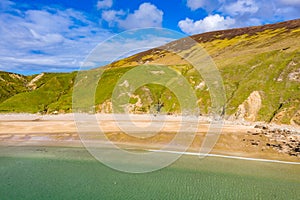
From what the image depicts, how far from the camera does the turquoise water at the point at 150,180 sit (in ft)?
72.2

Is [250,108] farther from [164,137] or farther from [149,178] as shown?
[149,178]

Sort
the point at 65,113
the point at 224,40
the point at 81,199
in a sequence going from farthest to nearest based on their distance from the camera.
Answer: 1. the point at 224,40
2. the point at 65,113
3. the point at 81,199

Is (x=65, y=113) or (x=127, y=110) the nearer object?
(x=127, y=110)

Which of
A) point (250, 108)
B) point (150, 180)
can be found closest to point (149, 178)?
point (150, 180)

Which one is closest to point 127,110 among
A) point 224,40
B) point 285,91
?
point 285,91

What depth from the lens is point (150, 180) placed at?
83.1 ft

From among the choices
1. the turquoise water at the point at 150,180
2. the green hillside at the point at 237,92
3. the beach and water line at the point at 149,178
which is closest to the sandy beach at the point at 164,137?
the beach and water line at the point at 149,178

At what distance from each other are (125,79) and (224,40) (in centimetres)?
8491

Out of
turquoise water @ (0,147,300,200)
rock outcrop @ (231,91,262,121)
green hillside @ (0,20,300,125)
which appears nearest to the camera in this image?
turquoise water @ (0,147,300,200)

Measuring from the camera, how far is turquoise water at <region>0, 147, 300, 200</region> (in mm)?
22000

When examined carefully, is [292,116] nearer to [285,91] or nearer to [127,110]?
[285,91]

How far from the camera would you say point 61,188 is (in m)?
23.4

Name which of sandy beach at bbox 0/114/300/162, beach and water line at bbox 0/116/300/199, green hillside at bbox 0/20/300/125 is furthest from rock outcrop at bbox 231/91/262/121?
beach and water line at bbox 0/116/300/199

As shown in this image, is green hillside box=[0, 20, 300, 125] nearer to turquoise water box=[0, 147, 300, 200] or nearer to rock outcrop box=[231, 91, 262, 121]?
rock outcrop box=[231, 91, 262, 121]
